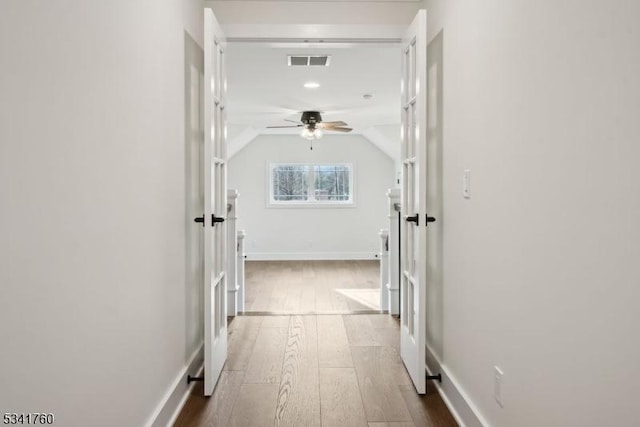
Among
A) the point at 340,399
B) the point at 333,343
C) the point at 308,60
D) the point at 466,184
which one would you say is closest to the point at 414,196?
the point at 466,184

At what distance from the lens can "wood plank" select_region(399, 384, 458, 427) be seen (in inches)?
91.3

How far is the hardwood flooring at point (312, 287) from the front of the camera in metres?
4.95

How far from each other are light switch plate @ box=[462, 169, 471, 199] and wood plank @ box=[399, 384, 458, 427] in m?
1.07

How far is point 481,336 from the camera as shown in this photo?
6.69ft

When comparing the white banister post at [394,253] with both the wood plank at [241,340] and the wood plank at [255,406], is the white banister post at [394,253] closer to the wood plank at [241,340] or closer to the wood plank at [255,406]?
the wood plank at [241,340]

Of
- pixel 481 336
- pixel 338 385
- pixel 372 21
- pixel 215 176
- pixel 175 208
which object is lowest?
Answer: pixel 338 385

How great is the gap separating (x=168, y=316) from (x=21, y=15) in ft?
4.98

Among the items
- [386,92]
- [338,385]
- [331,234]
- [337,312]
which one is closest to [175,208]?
[338,385]

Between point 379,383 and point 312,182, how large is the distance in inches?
270

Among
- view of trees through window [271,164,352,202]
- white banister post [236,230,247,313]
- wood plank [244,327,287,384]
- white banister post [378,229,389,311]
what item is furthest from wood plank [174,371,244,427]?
view of trees through window [271,164,352,202]

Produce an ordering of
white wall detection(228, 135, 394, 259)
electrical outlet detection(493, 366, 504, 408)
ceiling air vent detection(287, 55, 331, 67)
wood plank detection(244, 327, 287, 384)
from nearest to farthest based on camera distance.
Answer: electrical outlet detection(493, 366, 504, 408) → wood plank detection(244, 327, 287, 384) → ceiling air vent detection(287, 55, 331, 67) → white wall detection(228, 135, 394, 259)

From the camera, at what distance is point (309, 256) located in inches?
369

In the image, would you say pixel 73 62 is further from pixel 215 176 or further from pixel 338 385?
pixel 338 385

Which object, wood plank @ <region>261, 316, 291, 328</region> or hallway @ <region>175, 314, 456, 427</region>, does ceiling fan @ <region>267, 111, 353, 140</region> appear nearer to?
wood plank @ <region>261, 316, 291, 328</region>
